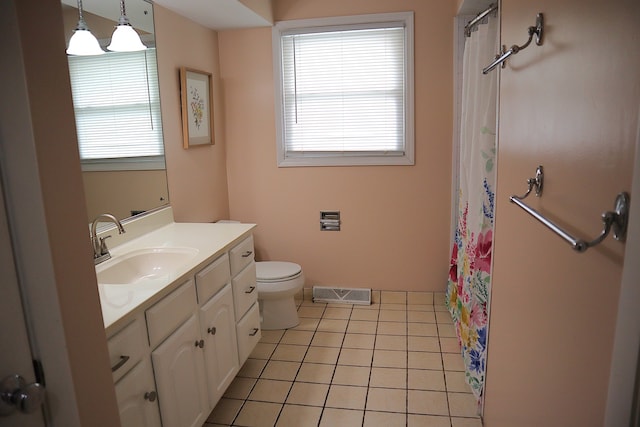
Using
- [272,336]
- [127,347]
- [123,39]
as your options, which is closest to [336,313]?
[272,336]

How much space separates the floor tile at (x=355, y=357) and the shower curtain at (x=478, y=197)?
54 centimetres

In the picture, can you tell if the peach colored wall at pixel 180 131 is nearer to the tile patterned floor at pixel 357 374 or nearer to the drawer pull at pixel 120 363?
the tile patterned floor at pixel 357 374

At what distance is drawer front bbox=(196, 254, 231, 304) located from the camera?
202cm

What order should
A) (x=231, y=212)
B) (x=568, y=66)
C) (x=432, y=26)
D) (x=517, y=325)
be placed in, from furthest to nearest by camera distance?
(x=231, y=212)
(x=432, y=26)
(x=517, y=325)
(x=568, y=66)

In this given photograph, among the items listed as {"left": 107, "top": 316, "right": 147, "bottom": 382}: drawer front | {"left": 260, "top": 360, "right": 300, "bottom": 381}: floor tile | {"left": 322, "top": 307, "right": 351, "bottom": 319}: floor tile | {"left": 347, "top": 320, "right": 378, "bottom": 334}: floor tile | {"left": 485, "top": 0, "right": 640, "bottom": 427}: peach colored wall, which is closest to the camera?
{"left": 485, "top": 0, "right": 640, "bottom": 427}: peach colored wall

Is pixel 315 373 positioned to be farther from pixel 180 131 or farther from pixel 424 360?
pixel 180 131

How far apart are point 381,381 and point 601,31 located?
2058mm

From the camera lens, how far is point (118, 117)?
2.37 metres

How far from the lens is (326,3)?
3.31 metres

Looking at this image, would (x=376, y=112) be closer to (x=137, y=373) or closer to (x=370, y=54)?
(x=370, y=54)

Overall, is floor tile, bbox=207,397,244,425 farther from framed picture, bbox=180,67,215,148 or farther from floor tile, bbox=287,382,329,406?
framed picture, bbox=180,67,215,148

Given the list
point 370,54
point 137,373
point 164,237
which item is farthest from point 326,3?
point 137,373

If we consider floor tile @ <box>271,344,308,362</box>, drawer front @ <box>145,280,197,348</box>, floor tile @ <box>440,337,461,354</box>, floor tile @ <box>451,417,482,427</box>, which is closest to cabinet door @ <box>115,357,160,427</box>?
drawer front @ <box>145,280,197,348</box>

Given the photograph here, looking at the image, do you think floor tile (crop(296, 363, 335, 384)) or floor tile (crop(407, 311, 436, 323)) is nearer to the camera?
floor tile (crop(296, 363, 335, 384))
